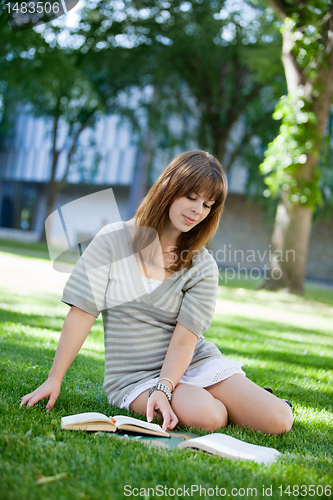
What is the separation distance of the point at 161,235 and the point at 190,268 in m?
0.23

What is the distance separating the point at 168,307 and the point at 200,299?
0.55ft

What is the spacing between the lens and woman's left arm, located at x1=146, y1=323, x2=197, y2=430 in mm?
2137

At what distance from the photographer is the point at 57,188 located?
67.6ft

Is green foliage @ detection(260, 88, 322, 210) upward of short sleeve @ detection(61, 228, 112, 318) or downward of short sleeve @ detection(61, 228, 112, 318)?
upward

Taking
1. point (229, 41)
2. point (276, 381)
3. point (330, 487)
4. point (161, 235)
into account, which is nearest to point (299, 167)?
point (276, 381)

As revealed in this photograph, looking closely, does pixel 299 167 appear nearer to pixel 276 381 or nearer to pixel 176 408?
pixel 276 381

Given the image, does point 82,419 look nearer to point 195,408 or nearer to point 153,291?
point 195,408

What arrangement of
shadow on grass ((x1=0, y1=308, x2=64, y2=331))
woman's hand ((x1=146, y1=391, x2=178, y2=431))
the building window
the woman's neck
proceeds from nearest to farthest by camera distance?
1. woman's hand ((x1=146, y1=391, x2=178, y2=431))
2. the woman's neck
3. shadow on grass ((x1=0, y1=308, x2=64, y2=331))
4. the building window

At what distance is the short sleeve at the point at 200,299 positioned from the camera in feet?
7.77

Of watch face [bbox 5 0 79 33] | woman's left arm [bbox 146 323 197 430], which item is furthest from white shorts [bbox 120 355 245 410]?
watch face [bbox 5 0 79 33]

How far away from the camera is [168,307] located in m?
2.44

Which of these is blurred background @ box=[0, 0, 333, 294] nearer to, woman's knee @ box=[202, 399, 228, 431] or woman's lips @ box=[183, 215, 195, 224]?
woman's lips @ box=[183, 215, 195, 224]

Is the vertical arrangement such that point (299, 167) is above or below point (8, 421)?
above

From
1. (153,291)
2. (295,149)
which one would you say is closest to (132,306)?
(153,291)
